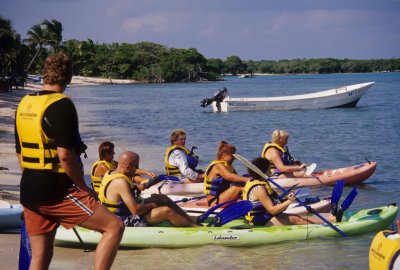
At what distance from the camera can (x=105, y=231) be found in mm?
3508

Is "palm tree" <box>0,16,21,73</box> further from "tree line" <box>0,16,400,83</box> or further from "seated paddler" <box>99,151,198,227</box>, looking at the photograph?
"seated paddler" <box>99,151,198,227</box>

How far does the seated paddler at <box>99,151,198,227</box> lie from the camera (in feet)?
18.6

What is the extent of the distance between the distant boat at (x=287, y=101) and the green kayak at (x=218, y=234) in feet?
84.2

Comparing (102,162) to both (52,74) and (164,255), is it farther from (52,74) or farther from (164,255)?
(52,74)

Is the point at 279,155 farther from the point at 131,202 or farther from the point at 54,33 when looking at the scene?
the point at 54,33

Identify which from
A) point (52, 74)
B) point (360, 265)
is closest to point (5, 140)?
point (360, 265)

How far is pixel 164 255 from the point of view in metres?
6.54

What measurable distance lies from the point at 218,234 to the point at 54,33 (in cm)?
6629

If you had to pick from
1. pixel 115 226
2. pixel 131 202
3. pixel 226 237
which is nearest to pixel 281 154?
pixel 226 237

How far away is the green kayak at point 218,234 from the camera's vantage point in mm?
6555

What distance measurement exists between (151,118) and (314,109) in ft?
30.7

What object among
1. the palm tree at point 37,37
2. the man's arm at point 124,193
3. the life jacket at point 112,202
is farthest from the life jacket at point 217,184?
the palm tree at point 37,37

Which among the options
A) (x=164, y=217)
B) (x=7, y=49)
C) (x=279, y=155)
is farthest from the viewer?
(x=7, y=49)

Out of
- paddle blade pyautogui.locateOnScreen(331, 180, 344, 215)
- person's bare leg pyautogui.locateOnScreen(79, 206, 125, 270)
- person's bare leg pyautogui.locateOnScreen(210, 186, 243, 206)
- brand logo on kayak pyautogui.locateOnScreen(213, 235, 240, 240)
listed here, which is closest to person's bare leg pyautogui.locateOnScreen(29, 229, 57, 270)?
person's bare leg pyautogui.locateOnScreen(79, 206, 125, 270)
